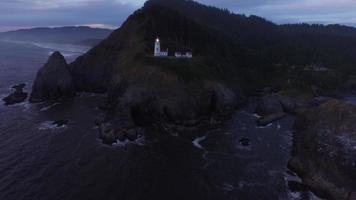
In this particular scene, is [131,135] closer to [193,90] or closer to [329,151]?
[193,90]

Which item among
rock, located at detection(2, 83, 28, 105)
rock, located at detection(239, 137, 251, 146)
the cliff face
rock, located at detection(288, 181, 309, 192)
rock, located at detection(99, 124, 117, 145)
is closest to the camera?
rock, located at detection(288, 181, 309, 192)

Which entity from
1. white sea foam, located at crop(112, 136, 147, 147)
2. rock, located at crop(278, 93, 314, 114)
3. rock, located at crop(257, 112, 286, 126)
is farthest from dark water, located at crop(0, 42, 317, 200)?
rock, located at crop(278, 93, 314, 114)

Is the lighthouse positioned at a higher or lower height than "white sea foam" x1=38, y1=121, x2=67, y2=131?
higher

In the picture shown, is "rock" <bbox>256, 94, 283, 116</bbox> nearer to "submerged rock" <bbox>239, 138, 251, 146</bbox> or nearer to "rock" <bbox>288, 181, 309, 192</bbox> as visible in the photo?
"submerged rock" <bbox>239, 138, 251, 146</bbox>

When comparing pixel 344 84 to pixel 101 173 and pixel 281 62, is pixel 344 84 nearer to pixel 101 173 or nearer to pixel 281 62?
pixel 281 62

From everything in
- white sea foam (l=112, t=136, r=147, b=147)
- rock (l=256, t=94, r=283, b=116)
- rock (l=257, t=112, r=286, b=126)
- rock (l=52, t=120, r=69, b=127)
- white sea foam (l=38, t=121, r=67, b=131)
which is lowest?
white sea foam (l=112, t=136, r=147, b=147)

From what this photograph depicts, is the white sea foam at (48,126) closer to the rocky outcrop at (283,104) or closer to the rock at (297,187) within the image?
the rocky outcrop at (283,104)

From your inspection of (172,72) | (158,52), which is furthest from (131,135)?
(158,52)
